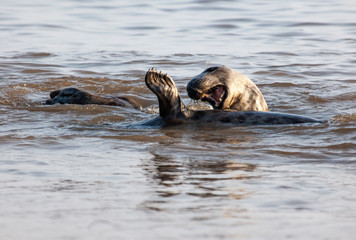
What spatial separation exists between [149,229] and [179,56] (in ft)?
29.2

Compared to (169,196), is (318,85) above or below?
below

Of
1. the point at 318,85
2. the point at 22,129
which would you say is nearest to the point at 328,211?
the point at 22,129

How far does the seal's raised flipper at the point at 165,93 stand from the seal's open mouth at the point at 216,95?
1.14 ft

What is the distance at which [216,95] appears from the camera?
22.1 ft

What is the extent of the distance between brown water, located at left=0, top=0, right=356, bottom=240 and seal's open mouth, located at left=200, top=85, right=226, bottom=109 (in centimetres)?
44

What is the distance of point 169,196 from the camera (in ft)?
13.3

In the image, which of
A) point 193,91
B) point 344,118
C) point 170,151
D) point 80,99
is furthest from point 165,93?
point 80,99

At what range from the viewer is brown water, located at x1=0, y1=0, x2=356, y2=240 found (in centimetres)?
358

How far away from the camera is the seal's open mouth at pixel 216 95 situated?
21.8 ft

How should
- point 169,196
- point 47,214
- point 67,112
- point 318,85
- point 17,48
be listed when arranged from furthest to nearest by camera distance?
1. point 17,48
2. point 318,85
3. point 67,112
4. point 169,196
5. point 47,214

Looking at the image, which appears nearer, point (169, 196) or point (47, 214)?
point (47, 214)

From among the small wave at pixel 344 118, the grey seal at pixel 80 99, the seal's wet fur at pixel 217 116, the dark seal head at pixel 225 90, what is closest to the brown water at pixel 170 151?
the small wave at pixel 344 118

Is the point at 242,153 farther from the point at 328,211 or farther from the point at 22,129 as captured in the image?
the point at 22,129

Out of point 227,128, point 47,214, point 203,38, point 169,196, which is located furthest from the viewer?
point 203,38
